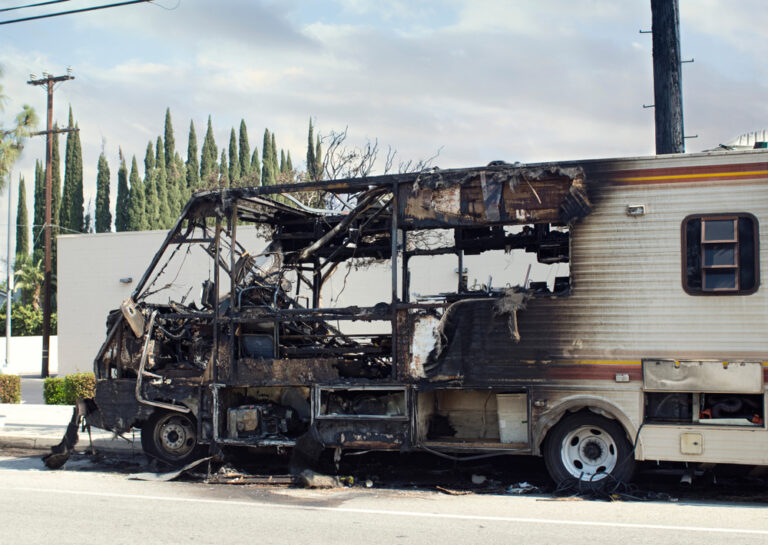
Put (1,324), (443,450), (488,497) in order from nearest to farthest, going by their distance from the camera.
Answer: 1. (488,497)
2. (443,450)
3. (1,324)

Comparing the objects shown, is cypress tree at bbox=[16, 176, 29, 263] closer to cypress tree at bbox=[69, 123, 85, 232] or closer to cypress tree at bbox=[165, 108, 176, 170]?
cypress tree at bbox=[69, 123, 85, 232]

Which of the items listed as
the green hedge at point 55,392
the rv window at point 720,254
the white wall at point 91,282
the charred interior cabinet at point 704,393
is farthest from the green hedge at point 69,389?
the rv window at point 720,254

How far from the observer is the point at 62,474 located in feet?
31.9

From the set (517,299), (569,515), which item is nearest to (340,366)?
(517,299)

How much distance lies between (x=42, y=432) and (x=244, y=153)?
189 feet

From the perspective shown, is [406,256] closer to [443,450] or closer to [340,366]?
[340,366]

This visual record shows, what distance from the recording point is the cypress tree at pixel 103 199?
5591cm

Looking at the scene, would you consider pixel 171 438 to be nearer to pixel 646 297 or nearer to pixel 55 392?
pixel 646 297

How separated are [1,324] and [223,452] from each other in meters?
45.0

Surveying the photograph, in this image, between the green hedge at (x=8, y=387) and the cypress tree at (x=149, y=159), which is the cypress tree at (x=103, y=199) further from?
the green hedge at (x=8, y=387)

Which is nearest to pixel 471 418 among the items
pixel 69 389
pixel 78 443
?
pixel 78 443

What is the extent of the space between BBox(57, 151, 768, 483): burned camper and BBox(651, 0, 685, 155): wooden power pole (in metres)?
3.40

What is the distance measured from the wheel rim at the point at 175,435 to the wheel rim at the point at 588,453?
4685 millimetres

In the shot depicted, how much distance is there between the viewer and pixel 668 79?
12.2m
